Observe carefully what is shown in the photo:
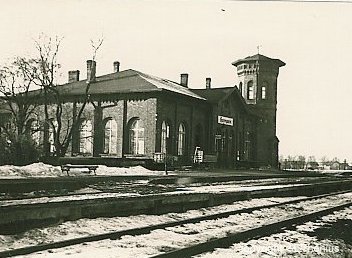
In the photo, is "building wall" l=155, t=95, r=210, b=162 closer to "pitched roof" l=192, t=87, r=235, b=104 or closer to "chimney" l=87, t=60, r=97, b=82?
"pitched roof" l=192, t=87, r=235, b=104

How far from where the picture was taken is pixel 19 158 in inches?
985

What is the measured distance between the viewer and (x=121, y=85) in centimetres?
3319

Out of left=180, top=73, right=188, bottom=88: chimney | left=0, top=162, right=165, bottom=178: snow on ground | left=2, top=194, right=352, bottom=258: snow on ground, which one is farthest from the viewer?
left=180, top=73, right=188, bottom=88: chimney

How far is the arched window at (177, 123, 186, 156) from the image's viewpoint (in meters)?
33.4

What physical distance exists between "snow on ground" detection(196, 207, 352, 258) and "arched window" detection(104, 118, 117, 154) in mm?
24053

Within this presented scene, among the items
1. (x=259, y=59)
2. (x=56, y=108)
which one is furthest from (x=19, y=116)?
(x=259, y=59)

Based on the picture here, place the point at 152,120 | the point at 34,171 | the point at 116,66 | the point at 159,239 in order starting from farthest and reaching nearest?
the point at 116,66 < the point at 152,120 < the point at 34,171 < the point at 159,239

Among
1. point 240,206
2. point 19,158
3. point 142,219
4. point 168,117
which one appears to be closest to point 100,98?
point 168,117

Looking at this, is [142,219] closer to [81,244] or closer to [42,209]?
[42,209]

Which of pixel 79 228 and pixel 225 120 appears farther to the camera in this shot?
pixel 225 120

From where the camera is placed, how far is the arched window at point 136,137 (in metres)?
31.2

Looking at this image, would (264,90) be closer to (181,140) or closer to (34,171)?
(181,140)

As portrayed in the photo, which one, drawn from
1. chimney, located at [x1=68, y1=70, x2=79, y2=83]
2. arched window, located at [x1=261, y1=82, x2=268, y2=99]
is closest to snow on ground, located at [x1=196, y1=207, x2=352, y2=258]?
chimney, located at [x1=68, y1=70, x2=79, y2=83]

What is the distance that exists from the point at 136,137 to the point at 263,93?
19.3 meters
